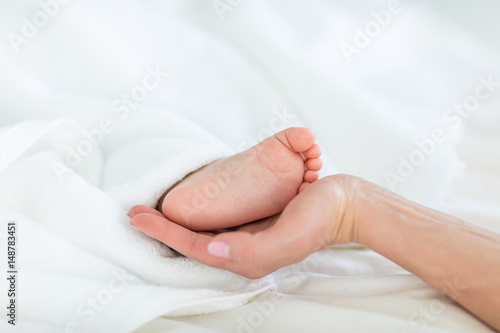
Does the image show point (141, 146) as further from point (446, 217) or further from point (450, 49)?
point (450, 49)

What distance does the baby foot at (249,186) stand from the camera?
30.0 inches

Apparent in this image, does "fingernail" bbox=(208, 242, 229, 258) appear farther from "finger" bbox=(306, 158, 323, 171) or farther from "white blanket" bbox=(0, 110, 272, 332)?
"finger" bbox=(306, 158, 323, 171)

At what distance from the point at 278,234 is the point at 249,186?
0.16 m

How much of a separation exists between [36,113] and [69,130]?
15cm

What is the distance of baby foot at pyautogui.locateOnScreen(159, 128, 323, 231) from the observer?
761mm

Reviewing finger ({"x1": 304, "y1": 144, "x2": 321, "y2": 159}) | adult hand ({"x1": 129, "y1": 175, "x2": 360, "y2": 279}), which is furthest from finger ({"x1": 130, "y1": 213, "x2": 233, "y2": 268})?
finger ({"x1": 304, "y1": 144, "x2": 321, "y2": 159})

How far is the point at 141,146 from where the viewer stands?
944 mm

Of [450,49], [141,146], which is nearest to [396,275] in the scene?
[141,146]

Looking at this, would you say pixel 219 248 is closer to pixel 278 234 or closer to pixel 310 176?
pixel 278 234

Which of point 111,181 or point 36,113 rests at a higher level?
point 36,113

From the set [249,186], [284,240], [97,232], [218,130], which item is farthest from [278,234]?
[218,130]

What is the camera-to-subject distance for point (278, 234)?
24.9 inches

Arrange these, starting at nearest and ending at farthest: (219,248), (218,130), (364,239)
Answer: (219,248) → (364,239) → (218,130)

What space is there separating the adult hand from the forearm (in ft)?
0.11
